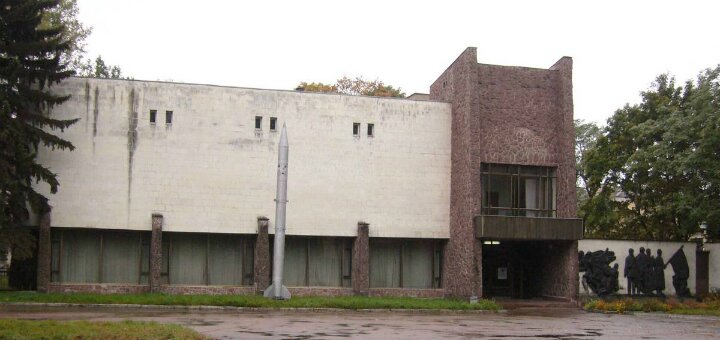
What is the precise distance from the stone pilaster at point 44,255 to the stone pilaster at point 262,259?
8.01 metres

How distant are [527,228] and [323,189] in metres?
8.74

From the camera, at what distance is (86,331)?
15508mm

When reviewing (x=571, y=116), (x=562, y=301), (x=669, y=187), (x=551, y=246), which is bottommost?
(x=562, y=301)

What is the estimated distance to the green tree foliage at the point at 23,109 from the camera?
2659 cm

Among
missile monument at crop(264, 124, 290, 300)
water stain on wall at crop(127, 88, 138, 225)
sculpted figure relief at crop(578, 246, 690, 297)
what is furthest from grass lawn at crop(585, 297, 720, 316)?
water stain on wall at crop(127, 88, 138, 225)

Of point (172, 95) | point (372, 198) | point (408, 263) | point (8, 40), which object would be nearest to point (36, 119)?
point (8, 40)

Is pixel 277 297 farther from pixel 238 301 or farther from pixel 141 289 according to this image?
pixel 141 289

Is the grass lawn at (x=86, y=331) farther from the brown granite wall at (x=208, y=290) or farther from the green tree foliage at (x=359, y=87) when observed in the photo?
the green tree foliage at (x=359, y=87)

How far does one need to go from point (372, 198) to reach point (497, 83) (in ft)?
24.1

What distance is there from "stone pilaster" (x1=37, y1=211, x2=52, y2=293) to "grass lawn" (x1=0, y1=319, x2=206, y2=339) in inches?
561

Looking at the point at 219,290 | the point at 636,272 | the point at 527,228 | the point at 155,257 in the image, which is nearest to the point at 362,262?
the point at 219,290

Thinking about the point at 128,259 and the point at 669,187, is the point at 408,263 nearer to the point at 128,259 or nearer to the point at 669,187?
the point at 128,259

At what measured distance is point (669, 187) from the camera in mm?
41562

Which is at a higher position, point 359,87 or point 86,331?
point 359,87
